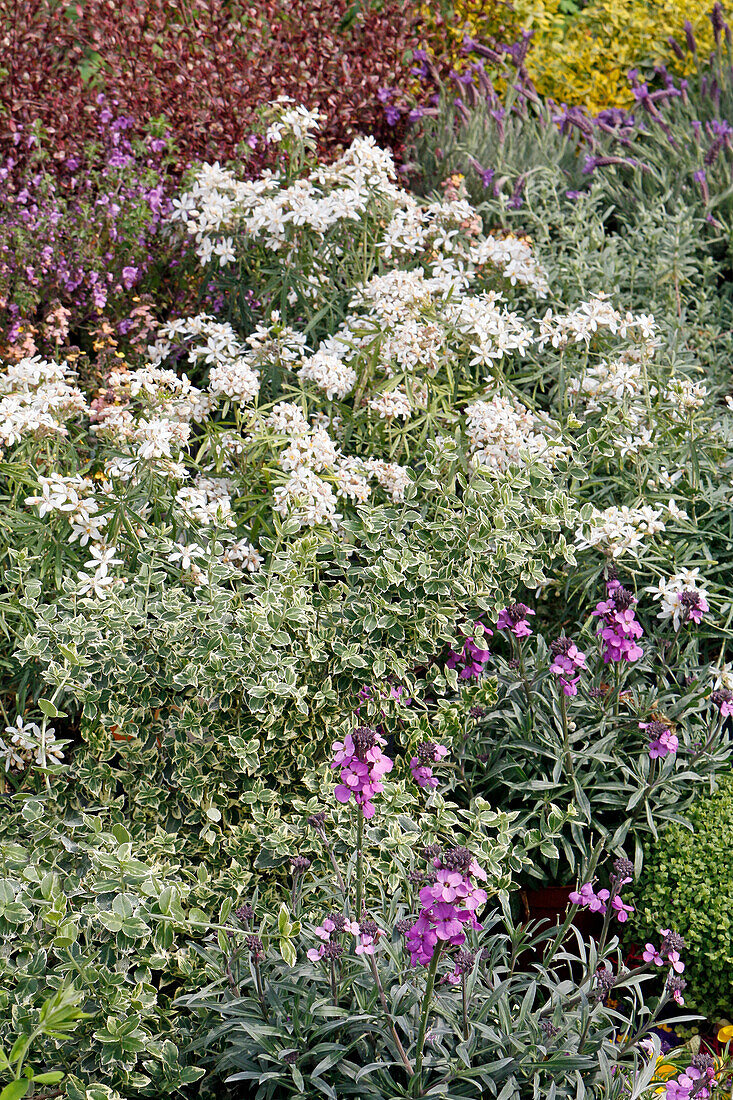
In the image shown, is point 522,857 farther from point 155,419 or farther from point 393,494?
point 155,419

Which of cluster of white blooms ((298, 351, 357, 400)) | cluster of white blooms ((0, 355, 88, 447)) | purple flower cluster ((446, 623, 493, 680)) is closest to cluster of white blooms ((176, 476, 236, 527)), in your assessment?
cluster of white blooms ((0, 355, 88, 447))

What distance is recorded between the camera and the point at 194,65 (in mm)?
4914

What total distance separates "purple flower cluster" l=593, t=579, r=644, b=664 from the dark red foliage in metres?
3.29

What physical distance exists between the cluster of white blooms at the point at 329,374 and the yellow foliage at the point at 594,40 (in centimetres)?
392

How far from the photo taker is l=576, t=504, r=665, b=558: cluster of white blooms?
2.69 m

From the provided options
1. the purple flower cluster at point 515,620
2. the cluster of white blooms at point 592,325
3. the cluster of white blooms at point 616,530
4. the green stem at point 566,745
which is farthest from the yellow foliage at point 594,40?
the green stem at point 566,745

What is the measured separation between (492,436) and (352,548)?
62 centimetres

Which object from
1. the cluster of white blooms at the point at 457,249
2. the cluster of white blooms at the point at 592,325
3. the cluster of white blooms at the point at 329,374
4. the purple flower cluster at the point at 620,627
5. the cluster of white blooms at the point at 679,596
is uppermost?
the cluster of white blooms at the point at 457,249

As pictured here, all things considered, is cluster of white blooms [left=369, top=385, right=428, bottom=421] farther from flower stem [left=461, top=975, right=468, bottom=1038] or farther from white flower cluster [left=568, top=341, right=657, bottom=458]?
flower stem [left=461, top=975, right=468, bottom=1038]

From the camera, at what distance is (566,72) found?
250 inches

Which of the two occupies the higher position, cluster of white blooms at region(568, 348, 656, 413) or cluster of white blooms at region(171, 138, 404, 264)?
cluster of white blooms at region(171, 138, 404, 264)

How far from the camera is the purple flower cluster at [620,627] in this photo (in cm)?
223

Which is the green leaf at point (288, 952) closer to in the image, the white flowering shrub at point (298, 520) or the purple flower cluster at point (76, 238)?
the white flowering shrub at point (298, 520)

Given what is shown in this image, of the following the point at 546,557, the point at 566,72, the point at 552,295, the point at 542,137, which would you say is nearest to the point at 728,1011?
the point at 546,557
